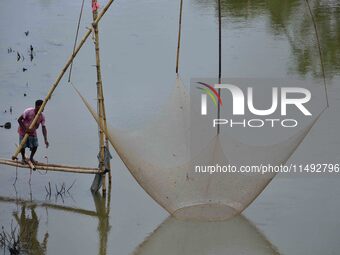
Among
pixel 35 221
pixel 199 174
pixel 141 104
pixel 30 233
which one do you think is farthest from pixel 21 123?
pixel 141 104

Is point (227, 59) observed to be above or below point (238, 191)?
above

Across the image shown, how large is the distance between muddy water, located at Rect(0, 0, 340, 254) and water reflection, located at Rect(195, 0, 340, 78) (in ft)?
0.06

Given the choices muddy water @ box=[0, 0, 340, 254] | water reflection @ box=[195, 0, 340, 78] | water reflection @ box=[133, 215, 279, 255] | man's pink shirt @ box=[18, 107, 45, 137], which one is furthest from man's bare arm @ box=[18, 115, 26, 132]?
water reflection @ box=[195, 0, 340, 78]

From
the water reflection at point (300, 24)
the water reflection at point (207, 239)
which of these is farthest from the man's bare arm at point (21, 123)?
the water reflection at point (300, 24)

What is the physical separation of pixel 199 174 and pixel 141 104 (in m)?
2.59

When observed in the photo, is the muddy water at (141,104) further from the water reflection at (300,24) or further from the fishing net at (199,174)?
the fishing net at (199,174)

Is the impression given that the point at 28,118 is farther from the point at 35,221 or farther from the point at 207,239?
the point at 207,239

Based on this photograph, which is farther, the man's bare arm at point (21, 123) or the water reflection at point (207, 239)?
the man's bare arm at point (21, 123)

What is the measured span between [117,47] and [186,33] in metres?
0.97

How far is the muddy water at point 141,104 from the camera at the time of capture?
4.98m

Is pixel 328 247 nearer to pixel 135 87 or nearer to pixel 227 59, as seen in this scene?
pixel 135 87

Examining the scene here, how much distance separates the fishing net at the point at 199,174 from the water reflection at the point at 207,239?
0.25 ft

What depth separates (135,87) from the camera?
8.10m

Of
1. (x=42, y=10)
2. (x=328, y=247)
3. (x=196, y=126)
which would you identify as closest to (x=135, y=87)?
(x=196, y=126)
